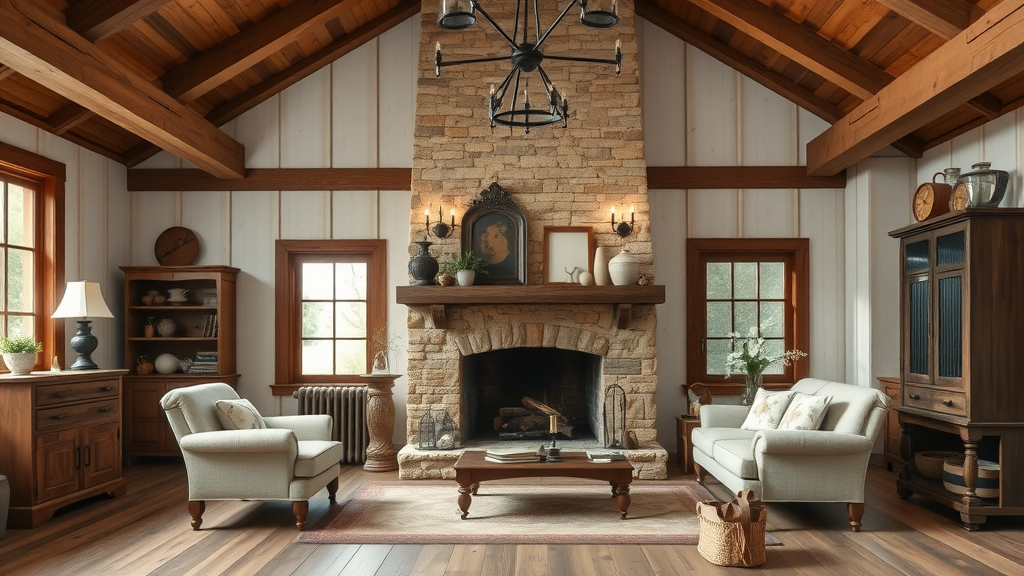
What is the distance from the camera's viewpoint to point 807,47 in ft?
19.4

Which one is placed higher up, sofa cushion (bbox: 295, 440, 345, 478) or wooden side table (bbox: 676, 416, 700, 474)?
sofa cushion (bbox: 295, 440, 345, 478)

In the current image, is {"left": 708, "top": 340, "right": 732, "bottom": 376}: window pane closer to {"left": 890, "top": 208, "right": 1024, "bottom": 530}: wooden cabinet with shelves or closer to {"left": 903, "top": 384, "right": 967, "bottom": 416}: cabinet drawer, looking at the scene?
{"left": 903, "top": 384, "right": 967, "bottom": 416}: cabinet drawer

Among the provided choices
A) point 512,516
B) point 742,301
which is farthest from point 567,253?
point 512,516

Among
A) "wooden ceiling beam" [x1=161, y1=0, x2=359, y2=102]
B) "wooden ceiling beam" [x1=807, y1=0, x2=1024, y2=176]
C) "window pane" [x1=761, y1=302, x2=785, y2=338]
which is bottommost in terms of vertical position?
"window pane" [x1=761, y1=302, x2=785, y2=338]

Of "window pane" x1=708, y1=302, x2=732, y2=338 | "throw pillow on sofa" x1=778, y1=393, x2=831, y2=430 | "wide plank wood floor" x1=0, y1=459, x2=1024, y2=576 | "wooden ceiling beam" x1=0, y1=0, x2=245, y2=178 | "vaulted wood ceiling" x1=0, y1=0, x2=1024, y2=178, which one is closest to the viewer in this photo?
"wide plank wood floor" x1=0, y1=459, x2=1024, y2=576

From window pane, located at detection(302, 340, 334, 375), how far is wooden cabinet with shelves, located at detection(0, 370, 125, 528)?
83.8 inches

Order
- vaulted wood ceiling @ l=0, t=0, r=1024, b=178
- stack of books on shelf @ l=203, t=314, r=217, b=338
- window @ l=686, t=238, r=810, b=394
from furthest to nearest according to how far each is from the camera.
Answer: window @ l=686, t=238, r=810, b=394 < stack of books on shelf @ l=203, t=314, r=217, b=338 < vaulted wood ceiling @ l=0, t=0, r=1024, b=178

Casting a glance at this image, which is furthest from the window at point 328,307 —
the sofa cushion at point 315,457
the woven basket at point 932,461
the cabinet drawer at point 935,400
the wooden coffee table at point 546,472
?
the woven basket at point 932,461

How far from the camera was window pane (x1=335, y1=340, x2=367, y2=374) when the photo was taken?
7.53m

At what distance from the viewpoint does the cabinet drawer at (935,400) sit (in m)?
4.93

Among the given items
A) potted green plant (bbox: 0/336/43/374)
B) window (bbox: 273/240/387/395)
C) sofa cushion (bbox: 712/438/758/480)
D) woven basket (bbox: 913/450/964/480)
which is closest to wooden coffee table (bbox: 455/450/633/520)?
sofa cushion (bbox: 712/438/758/480)

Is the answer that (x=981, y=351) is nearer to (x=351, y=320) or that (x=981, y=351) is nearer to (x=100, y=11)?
(x=351, y=320)

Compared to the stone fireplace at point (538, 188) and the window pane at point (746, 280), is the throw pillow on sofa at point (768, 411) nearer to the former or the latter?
the stone fireplace at point (538, 188)

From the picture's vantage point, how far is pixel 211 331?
23.6ft
